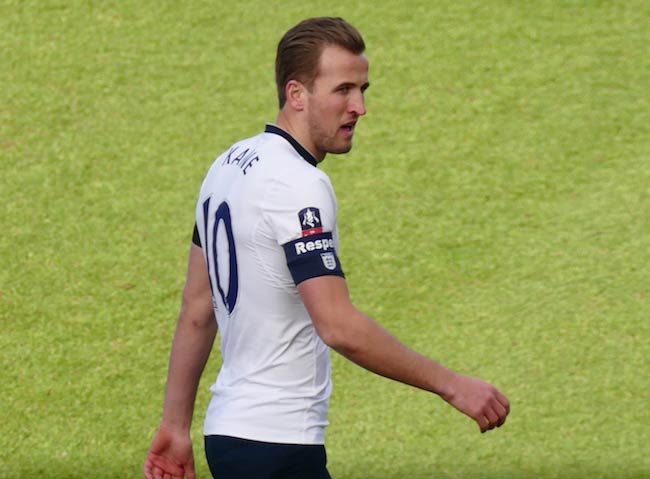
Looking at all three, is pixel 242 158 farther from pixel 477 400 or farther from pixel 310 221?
pixel 477 400

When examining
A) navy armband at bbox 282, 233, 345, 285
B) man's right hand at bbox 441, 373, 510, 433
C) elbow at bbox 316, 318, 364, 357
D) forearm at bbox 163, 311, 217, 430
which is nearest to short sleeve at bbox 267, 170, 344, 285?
navy armband at bbox 282, 233, 345, 285

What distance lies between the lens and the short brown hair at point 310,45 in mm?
2803

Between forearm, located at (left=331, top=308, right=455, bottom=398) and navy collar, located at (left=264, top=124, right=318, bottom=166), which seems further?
navy collar, located at (left=264, top=124, right=318, bottom=166)

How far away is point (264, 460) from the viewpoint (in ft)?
8.82

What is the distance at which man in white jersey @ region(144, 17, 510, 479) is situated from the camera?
258 centimetres

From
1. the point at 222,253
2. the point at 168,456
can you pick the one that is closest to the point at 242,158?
the point at 222,253

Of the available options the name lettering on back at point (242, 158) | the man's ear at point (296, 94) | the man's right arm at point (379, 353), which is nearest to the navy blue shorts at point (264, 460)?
the man's right arm at point (379, 353)

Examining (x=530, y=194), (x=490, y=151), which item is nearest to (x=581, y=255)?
(x=530, y=194)

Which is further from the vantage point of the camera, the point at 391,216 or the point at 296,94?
the point at 391,216

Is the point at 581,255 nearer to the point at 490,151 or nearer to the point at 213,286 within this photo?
the point at 490,151

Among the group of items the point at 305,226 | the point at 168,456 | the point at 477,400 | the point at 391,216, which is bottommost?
the point at 168,456

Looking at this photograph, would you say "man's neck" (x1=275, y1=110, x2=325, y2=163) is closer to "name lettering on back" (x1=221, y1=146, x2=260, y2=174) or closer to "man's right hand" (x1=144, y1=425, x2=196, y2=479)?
"name lettering on back" (x1=221, y1=146, x2=260, y2=174)

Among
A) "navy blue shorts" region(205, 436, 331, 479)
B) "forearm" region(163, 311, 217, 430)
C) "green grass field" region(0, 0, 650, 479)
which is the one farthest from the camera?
"green grass field" region(0, 0, 650, 479)

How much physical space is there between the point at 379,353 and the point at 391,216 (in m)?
4.67
